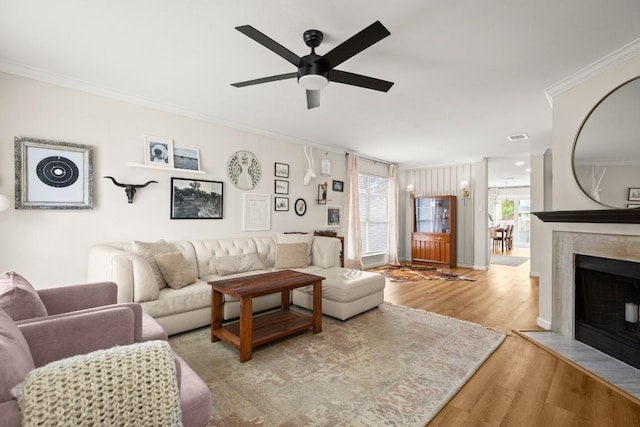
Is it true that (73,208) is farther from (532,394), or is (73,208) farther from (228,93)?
(532,394)

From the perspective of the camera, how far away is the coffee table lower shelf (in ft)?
8.48

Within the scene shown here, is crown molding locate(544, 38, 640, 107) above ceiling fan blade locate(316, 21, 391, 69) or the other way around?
above

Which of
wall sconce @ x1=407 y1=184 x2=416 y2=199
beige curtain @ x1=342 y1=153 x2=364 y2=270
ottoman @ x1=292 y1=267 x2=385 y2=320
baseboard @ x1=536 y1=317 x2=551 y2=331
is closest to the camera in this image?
baseboard @ x1=536 y1=317 x2=551 y2=331

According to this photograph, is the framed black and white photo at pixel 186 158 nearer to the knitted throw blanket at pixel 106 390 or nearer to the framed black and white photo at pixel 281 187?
the framed black and white photo at pixel 281 187

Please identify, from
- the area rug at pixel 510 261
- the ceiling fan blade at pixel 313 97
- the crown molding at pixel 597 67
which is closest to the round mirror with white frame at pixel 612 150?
the crown molding at pixel 597 67

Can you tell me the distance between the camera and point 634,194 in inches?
94.9

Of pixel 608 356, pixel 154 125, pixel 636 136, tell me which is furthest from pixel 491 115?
pixel 154 125

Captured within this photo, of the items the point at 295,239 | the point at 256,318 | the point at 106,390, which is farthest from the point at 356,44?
the point at 295,239

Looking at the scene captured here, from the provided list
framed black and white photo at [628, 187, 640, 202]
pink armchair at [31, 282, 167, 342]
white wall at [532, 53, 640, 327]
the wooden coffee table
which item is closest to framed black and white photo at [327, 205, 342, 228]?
the wooden coffee table

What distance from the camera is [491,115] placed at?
12.6ft

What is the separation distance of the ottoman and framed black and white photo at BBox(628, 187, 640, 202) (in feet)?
7.87

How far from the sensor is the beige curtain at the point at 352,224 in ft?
19.7

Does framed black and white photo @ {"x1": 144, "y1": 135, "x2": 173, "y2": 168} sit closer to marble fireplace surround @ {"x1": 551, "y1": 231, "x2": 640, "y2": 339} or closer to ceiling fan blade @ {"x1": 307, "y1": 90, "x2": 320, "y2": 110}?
ceiling fan blade @ {"x1": 307, "y1": 90, "x2": 320, "y2": 110}

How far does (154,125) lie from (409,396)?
3781 mm
